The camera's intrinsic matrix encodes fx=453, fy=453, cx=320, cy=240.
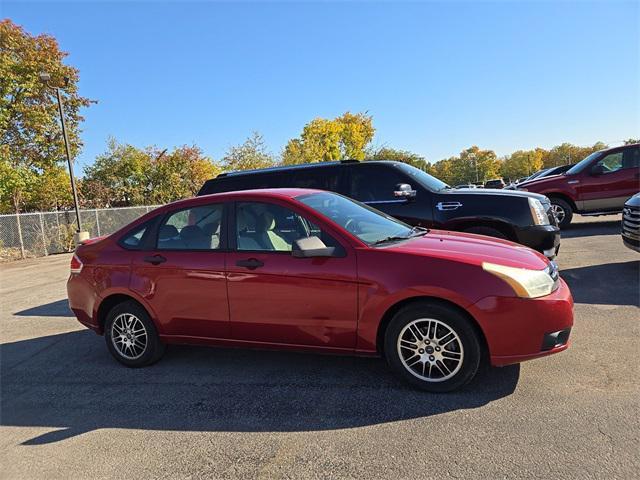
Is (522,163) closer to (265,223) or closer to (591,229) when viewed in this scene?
(591,229)

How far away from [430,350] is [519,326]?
0.66m

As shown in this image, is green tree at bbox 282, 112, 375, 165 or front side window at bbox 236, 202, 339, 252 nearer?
front side window at bbox 236, 202, 339, 252

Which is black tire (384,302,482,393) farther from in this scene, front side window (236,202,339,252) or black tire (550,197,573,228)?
black tire (550,197,573,228)

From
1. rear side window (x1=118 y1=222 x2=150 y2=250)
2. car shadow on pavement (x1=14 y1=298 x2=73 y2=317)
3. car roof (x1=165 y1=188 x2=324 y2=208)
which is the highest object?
car roof (x1=165 y1=188 x2=324 y2=208)

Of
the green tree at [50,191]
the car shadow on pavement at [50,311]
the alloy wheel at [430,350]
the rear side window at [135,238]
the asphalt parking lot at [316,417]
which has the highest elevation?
the green tree at [50,191]

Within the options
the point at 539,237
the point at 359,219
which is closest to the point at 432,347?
the point at 359,219

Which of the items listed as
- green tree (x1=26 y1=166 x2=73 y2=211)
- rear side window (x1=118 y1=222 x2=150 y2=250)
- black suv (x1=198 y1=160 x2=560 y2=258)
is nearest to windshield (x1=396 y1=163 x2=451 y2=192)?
black suv (x1=198 y1=160 x2=560 y2=258)

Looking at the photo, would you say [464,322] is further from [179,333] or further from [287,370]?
[179,333]

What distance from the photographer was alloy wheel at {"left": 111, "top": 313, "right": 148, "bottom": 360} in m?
4.51

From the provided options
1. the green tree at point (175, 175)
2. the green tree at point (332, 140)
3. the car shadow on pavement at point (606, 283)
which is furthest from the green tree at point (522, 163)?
the car shadow on pavement at point (606, 283)

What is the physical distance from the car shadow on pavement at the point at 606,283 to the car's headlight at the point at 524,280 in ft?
8.60

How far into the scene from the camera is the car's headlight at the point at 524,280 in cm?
331

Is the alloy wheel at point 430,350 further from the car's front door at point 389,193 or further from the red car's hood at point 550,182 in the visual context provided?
the red car's hood at point 550,182

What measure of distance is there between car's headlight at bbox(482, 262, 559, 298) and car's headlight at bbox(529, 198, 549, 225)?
2.93 m
